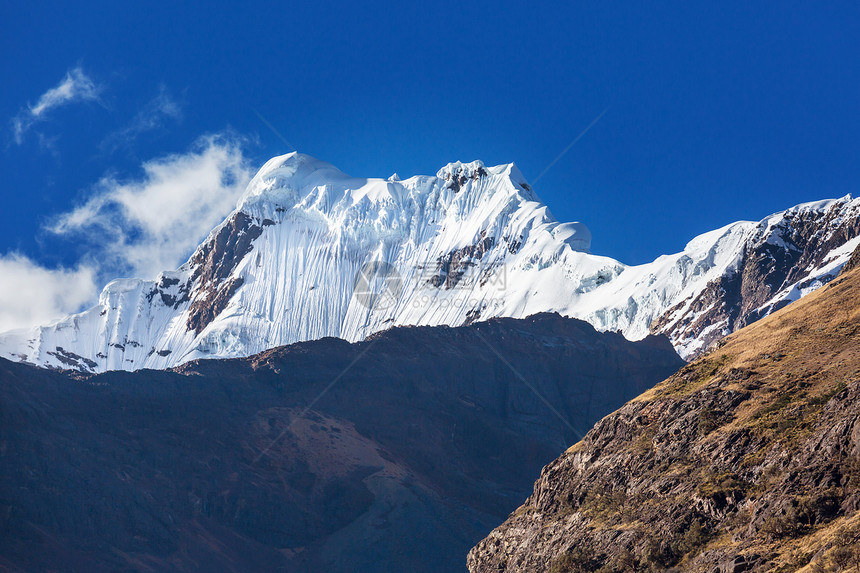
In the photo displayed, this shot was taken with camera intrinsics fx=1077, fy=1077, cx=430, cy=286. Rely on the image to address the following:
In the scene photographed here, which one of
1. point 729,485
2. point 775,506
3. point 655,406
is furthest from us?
point 655,406

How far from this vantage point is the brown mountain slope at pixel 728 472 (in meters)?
63.0

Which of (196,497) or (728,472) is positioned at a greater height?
(196,497)

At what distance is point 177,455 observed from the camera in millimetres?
186375

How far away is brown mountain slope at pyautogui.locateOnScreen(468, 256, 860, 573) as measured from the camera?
207 ft

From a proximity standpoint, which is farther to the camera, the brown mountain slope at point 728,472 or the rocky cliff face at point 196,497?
the rocky cliff face at point 196,497

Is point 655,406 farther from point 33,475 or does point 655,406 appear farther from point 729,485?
point 33,475

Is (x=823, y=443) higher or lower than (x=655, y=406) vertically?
lower

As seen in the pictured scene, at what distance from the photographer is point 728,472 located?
246 feet

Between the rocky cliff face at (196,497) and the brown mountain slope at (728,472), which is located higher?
the rocky cliff face at (196,497)

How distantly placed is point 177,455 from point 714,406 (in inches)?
4833

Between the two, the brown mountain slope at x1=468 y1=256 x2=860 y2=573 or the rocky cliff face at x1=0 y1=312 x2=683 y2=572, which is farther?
the rocky cliff face at x1=0 y1=312 x2=683 y2=572

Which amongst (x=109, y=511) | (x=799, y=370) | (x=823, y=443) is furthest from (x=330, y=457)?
(x=823, y=443)

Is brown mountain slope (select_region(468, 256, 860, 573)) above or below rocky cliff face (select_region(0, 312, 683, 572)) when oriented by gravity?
below

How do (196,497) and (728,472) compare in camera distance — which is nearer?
(728,472)
